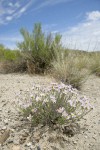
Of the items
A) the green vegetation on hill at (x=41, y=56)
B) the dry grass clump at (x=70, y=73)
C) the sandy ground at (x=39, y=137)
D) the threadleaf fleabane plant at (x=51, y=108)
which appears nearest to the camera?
the sandy ground at (x=39, y=137)

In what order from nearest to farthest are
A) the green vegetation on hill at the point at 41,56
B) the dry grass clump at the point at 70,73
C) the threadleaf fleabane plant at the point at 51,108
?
the threadleaf fleabane plant at the point at 51,108 → the dry grass clump at the point at 70,73 → the green vegetation on hill at the point at 41,56

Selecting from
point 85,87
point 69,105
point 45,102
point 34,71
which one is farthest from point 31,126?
point 34,71

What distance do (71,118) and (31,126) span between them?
63 centimetres

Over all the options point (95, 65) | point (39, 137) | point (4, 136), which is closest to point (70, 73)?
point (95, 65)

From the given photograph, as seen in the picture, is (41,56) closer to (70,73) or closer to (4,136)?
(70,73)

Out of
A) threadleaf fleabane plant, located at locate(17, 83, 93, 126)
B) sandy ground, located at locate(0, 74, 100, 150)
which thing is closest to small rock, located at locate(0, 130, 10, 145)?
sandy ground, located at locate(0, 74, 100, 150)

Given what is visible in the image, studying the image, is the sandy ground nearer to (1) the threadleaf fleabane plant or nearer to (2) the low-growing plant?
(1) the threadleaf fleabane plant

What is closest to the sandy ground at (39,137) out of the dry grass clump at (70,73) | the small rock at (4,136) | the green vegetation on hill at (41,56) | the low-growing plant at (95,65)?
the small rock at (4,136)

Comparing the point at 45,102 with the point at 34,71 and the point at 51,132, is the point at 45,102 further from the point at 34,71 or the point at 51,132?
the point at 34,71

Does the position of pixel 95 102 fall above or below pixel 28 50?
below

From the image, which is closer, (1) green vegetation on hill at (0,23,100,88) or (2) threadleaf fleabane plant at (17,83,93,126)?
(2) threadleaf fleabane plant at (17,83,93,126)

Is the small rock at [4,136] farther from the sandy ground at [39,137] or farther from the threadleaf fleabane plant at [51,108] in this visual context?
the threadleaf fleabane plant at [51,108]

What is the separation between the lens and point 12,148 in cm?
337

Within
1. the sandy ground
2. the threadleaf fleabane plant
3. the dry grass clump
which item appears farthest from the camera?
the dry grass clump
